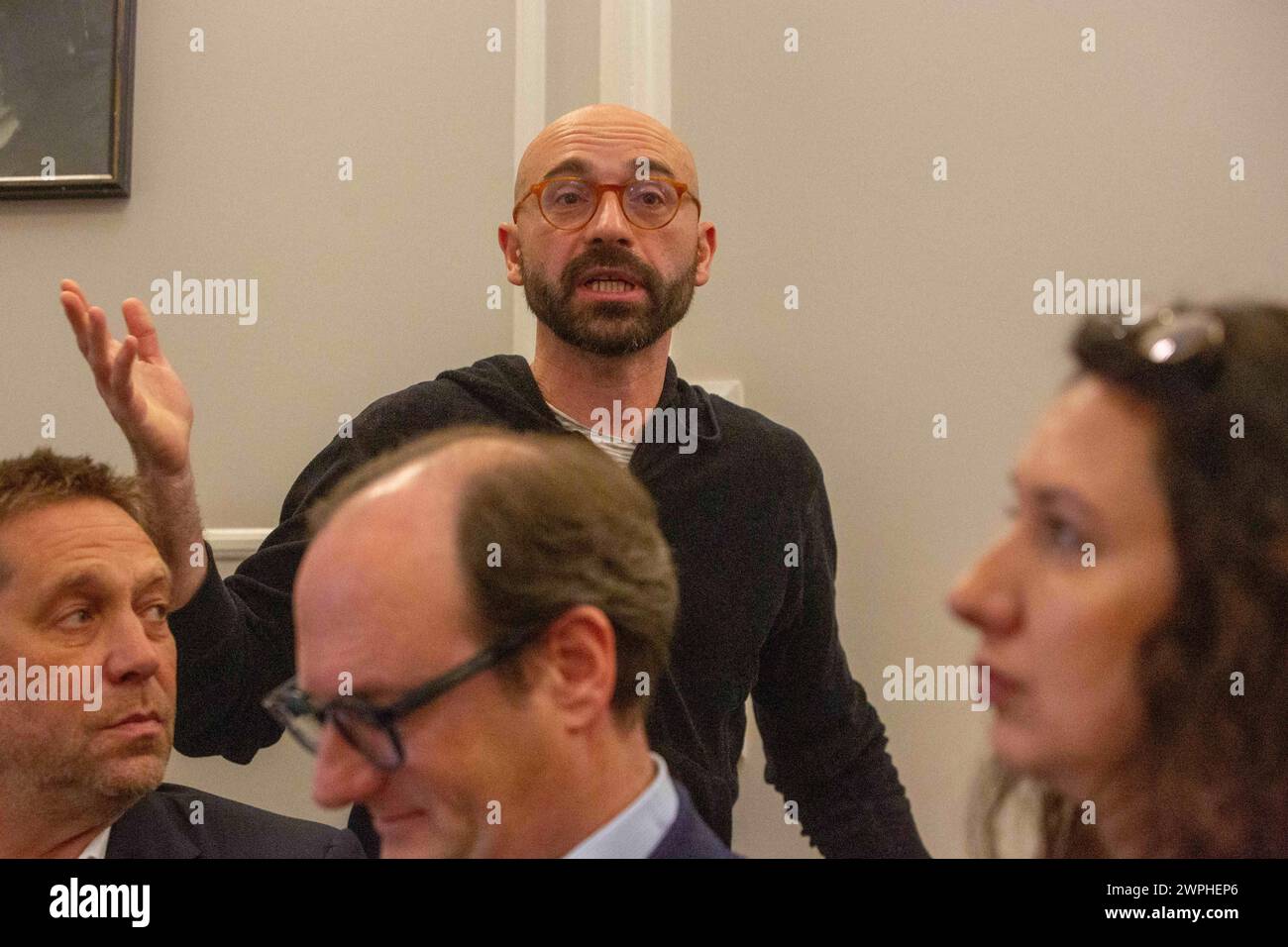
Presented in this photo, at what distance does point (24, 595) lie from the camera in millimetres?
1075

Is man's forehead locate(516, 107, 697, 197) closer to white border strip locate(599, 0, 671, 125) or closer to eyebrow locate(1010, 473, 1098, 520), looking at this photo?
white border strip locate(599, 0, 671, 125)

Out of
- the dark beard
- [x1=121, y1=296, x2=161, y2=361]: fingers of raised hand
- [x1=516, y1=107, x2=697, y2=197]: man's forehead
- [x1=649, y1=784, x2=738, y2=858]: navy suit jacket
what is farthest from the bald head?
[x1=649, y1=784, x2=738, y2=858]: navy suit jacket

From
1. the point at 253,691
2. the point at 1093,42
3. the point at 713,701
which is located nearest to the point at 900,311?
the point at 1093,42

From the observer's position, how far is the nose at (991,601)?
0.59 meters

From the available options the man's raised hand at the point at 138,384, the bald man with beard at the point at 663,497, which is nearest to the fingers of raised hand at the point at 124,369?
the man's raised hand at the point at 138,384

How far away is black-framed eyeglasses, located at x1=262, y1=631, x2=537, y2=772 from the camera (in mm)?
683

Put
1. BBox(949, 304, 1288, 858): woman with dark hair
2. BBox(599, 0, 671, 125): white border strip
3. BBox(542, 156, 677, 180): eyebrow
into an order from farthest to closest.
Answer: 1. BBox(599, 0, 671, 125): white border strip
2. BBox(542, 156, 677, 180): eyebrow
3. BBox(949, 304, 1288, 858): woman with dark hair

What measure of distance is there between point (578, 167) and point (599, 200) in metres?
0.05

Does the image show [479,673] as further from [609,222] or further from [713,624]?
[609,222]

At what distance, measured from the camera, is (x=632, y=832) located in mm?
712

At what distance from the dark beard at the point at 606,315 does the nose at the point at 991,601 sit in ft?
2.37

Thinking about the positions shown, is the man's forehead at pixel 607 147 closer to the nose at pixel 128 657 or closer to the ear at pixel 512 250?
the ear at pixel 512 250
